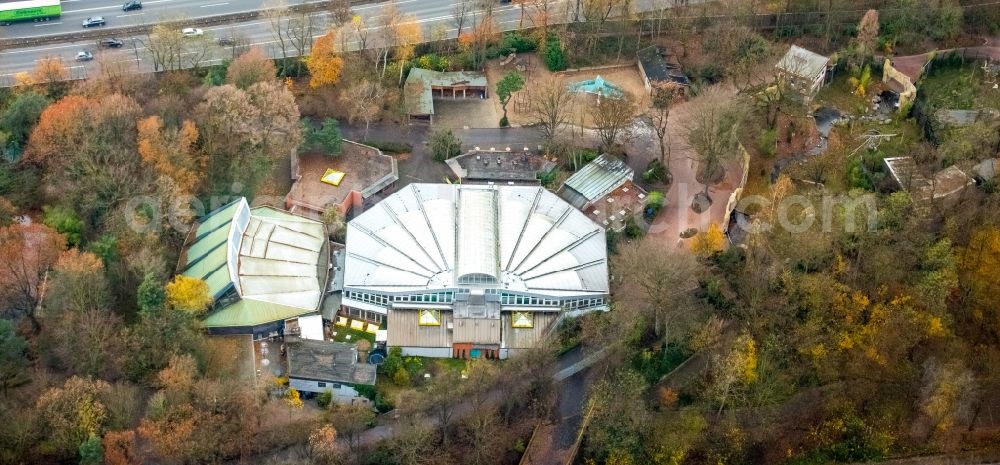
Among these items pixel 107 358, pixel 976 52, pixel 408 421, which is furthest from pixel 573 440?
pixel 976 52

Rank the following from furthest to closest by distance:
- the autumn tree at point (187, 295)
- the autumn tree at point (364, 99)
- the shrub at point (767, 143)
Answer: the autumn tree at point (364, 99) → the shrub at point (767, 143) → the autumn tree at point (187, 295)

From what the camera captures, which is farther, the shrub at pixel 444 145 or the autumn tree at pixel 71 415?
the shrub at pixel 444 145

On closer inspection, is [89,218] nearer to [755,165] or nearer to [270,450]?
[270,450]

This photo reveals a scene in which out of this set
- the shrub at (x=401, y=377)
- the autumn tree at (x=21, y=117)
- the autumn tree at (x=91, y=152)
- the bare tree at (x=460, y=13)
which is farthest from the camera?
the bare tree at (x=460, y=13)

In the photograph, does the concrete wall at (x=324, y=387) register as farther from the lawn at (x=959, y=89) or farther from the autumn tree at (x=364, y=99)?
the lawn at (x=959, y=89)

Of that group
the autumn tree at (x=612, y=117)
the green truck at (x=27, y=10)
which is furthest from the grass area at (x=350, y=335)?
the green truck at (x=27, y=10)

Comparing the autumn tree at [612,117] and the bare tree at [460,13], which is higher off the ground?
the bare tree at [460,13]
